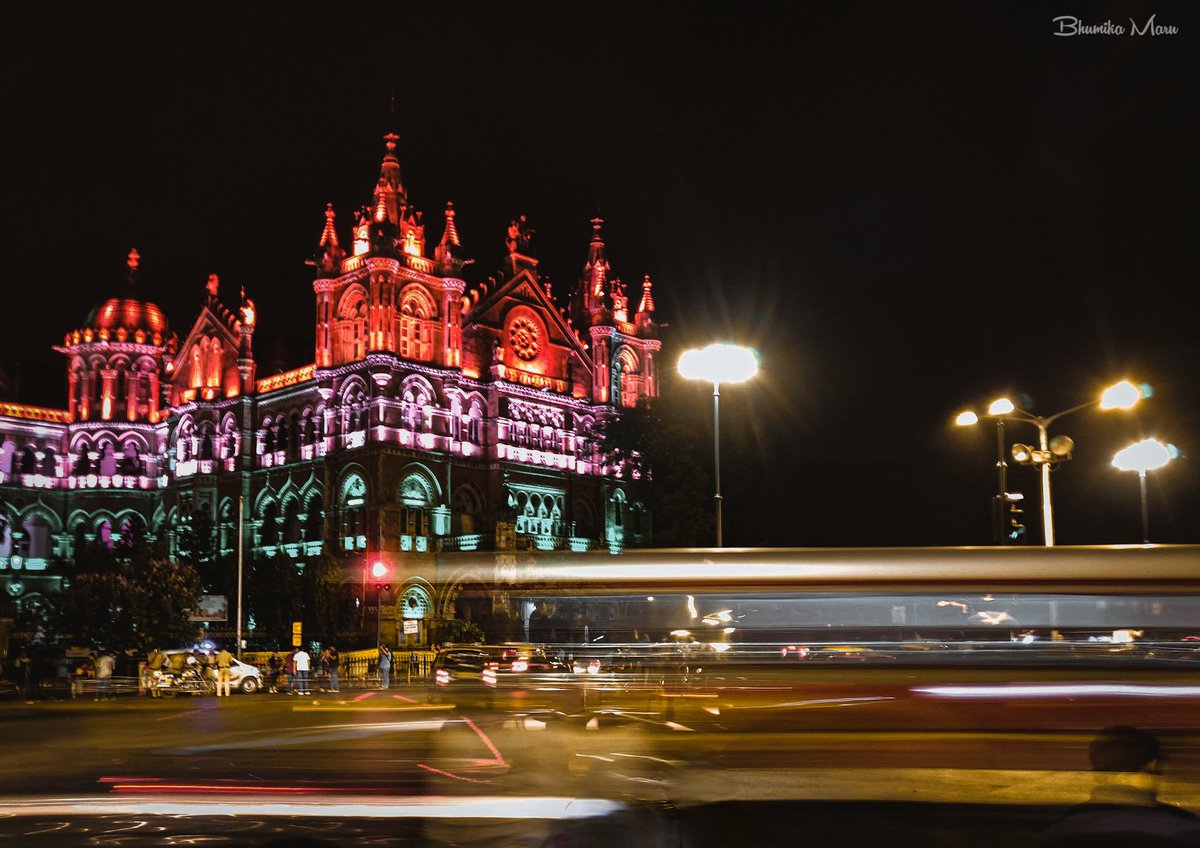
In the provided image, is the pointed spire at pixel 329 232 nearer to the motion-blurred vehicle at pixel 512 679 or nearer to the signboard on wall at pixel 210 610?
the signboard on wall at pixel 210 610

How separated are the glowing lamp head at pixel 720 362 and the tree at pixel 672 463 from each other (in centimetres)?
2012

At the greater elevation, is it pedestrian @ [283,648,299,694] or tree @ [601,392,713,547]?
tree @ [601,392,713,547]

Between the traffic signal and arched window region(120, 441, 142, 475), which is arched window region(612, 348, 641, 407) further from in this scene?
the traffic signal

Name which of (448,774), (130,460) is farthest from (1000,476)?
(130,460)

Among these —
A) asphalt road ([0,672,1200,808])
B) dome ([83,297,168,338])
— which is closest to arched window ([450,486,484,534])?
dome ([83,297,168,338])

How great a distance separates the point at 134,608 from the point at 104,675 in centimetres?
590

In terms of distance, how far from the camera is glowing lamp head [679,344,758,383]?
26500 mm

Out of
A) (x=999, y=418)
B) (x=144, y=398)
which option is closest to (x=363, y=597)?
(x=144, y=398)

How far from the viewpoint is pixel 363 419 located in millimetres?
61219

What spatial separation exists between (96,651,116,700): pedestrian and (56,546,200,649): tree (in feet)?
6.46

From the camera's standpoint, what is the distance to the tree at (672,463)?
161ft

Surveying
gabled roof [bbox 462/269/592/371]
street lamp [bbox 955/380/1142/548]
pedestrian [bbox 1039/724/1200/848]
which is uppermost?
gabled roof [bbox 462/269/592/371]

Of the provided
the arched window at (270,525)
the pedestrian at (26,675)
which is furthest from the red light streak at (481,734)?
the arched window at (270,525)

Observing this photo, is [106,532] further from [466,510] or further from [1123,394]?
[1123,394]
